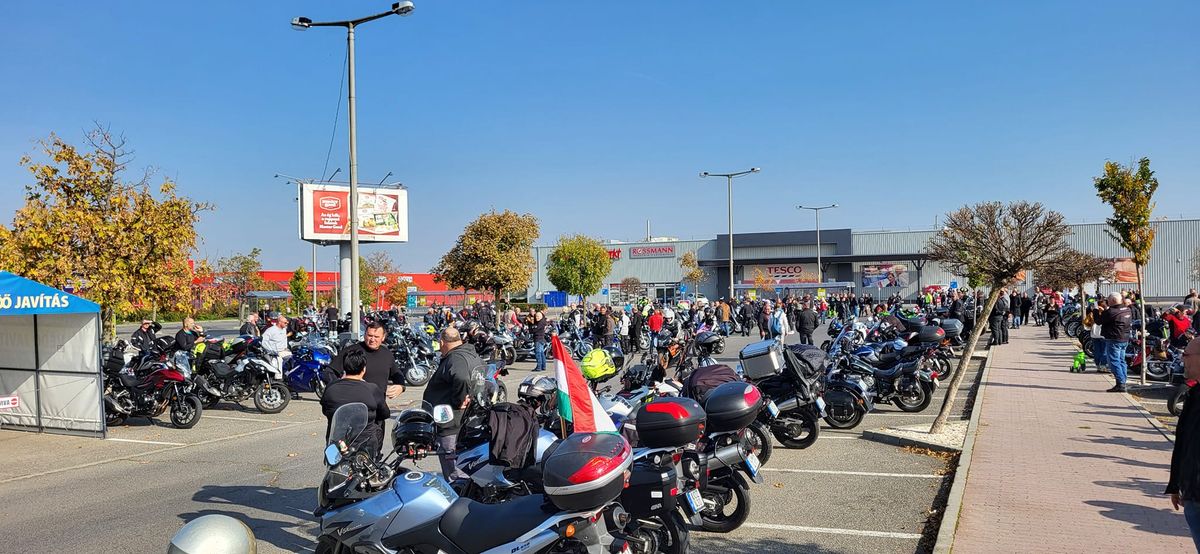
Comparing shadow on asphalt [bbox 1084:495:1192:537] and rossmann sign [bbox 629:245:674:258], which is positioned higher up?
rossmann sign [bbox 629:245:674:258]

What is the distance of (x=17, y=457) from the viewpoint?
9.37 meters

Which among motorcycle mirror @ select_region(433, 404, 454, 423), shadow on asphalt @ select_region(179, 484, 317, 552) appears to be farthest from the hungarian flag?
shadow on asphalt @ select_region(179, 484, 317, 552)

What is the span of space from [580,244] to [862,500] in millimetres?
59491

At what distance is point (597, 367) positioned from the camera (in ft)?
25.5

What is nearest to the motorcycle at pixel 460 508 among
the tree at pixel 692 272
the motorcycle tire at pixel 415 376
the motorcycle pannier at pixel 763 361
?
the motorcycle pannier at pixel 763 361

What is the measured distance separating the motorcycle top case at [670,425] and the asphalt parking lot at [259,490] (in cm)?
90

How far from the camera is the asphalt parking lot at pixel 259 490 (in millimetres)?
5867

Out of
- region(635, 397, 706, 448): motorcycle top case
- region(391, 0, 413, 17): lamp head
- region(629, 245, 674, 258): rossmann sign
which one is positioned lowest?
region(635, 397, 706, 448): motorcycle top case

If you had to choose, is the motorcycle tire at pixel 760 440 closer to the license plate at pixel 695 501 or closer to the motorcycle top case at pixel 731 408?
the motorcycle top case at pixel 731 408

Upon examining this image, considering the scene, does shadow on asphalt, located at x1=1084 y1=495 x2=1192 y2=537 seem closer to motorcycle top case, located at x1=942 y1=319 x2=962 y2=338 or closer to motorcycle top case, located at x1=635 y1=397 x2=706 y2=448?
motorcycle top case, located at x1=635 y1=397 x2=706 y2=448

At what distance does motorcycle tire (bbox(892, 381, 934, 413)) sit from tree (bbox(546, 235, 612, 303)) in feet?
175

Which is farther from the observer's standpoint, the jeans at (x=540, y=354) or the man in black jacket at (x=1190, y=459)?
the jeans at (x=540, y=354)

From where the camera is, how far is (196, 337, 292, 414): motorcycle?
40.7 feet

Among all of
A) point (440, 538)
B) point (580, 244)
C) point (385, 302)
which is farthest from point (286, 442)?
point (385, 302)
